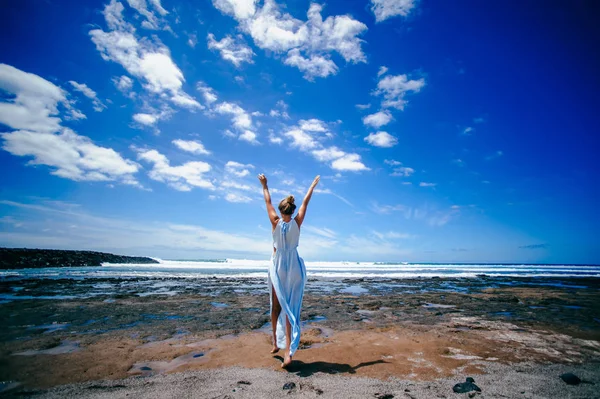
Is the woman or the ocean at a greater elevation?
the woman

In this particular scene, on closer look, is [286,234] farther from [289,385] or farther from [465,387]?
[465,387]

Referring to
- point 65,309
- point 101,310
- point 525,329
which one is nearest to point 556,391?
point 525,329

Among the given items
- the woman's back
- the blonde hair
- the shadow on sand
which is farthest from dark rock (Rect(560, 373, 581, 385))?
the blonde hair

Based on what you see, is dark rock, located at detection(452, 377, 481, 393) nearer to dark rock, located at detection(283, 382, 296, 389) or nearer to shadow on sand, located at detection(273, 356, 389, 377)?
shadow on sand, located at detection(273, 356, 389, 377)

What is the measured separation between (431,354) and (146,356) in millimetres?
4635

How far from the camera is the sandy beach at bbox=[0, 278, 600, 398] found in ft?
10.4

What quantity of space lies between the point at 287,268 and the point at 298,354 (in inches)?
62.4

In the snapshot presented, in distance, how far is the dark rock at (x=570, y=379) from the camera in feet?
10.9

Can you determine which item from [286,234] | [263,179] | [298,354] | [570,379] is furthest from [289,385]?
[570,379]

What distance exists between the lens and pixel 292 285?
401 centimetres

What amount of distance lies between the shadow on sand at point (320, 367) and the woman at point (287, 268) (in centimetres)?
27

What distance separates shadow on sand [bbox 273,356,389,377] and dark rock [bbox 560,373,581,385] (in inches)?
85.0

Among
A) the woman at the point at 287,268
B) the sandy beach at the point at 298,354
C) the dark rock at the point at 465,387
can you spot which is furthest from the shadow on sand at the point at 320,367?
the dark rock at the point at 465,387

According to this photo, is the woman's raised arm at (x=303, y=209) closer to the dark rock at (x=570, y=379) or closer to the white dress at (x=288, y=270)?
the white dress at (x=288, y=270)
